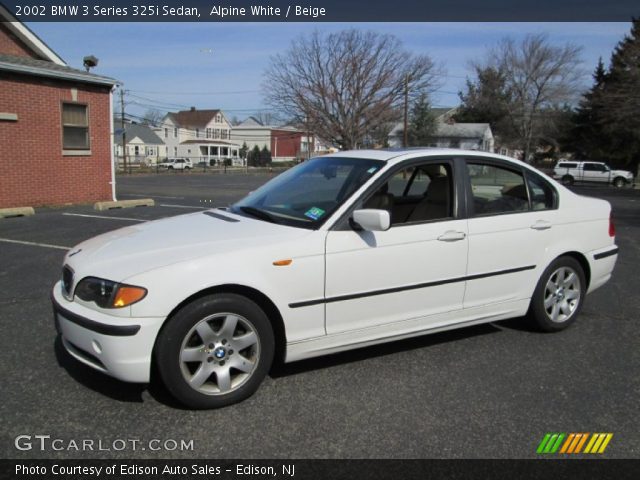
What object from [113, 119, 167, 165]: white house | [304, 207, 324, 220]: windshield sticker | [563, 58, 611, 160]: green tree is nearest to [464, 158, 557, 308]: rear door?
[304, 207, 324, 220]: windshield sticker

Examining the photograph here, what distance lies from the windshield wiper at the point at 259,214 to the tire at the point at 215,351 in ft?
2.54

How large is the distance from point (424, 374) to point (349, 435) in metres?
1.01

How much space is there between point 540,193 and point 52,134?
497 inches

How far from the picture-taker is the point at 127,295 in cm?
308

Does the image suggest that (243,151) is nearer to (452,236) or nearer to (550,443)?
(452,236)

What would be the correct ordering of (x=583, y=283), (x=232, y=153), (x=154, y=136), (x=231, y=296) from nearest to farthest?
(x=231, y=296) < (x=583, y=283) < (x=154, y=136) < (x=232, y=153)

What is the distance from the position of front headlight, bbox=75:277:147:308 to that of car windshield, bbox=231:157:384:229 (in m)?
1.16

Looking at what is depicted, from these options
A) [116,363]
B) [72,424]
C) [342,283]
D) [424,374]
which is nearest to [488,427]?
[424,374]

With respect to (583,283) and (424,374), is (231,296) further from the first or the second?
(583,283)

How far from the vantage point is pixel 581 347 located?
14.7ft

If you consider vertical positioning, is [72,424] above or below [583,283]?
below

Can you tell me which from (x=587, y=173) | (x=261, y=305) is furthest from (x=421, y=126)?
(x=261, y=305)

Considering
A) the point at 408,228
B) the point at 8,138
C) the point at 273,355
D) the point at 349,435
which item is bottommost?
the point at 349,435

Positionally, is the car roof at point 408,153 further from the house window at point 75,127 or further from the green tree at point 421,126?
the green tree at point 421,126
